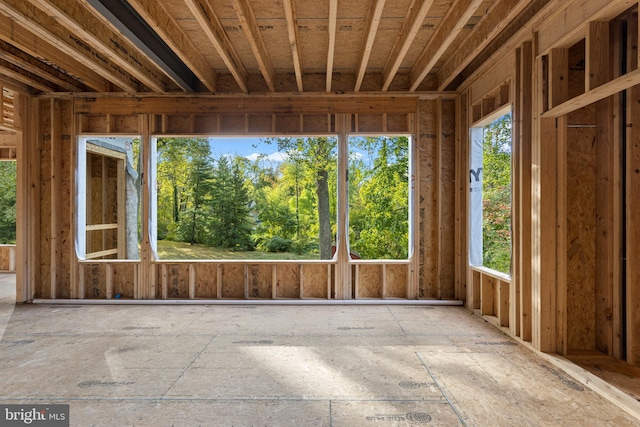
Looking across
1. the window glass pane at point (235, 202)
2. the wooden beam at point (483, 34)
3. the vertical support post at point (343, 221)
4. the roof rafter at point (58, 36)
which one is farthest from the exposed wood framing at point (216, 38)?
the window glass pane at point (235, 202)

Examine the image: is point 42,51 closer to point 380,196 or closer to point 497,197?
point 380,196

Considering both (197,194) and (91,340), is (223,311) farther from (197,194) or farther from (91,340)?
(197,194)

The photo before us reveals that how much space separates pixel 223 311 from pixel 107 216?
557 cm

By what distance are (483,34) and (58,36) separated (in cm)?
520

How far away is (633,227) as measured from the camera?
3.30 metres

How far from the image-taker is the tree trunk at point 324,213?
12.0 metres

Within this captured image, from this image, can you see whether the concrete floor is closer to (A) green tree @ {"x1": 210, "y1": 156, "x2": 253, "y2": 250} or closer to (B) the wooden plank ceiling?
(B) the wooden plank ceiling

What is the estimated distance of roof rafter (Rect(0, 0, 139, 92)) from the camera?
140 inches

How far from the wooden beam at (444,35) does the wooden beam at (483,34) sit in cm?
28

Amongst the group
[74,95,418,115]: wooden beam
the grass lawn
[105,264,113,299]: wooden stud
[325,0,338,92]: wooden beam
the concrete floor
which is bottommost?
the grass lawn

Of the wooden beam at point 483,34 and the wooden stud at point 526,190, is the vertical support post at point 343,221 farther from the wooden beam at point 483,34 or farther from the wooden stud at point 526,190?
the wooden stud at point 526,190

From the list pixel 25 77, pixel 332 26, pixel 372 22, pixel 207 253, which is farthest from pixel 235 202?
pixel 372 22

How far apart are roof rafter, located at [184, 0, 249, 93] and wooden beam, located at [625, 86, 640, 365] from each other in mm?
4450

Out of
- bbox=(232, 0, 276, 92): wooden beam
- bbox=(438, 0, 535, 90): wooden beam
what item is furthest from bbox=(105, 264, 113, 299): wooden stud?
bbox=(438, 0, 535, 90): wooden beam
